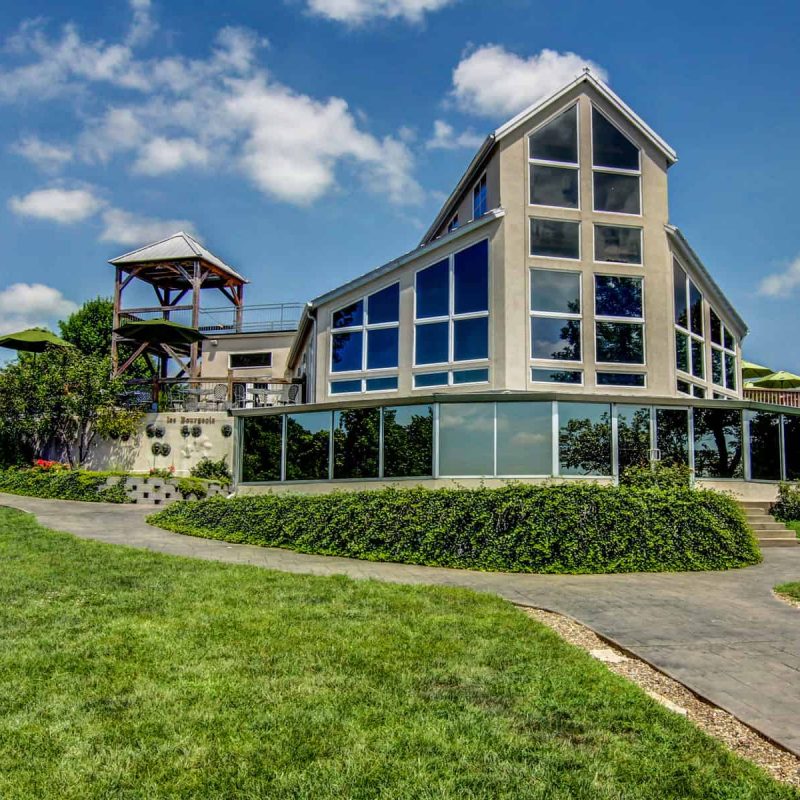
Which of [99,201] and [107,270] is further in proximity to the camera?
[107,270]

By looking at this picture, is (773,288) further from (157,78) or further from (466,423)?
(157,78)

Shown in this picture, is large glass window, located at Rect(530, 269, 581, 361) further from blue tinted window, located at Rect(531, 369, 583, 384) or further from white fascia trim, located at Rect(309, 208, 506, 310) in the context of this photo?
white fascia trim, located at Rect(309, 208, 506, 310)

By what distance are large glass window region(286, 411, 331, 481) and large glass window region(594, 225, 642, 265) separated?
7956mm

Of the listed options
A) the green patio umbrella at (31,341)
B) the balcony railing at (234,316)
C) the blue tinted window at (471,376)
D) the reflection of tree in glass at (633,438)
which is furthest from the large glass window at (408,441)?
the balcony railing at (234,316)

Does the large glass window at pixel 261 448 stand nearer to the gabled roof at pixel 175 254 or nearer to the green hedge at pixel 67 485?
the green hedge at pixel 67 485

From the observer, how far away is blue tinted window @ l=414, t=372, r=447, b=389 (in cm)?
1602

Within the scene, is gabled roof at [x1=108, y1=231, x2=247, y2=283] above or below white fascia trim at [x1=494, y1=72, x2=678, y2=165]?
above

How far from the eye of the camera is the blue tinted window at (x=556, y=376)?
15.5m

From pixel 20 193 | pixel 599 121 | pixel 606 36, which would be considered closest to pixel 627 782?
pixel 606 36

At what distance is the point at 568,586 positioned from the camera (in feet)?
28.3

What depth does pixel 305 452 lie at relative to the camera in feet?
50.4

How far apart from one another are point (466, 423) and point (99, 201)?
1332 cm

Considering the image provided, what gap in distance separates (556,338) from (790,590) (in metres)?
8.61

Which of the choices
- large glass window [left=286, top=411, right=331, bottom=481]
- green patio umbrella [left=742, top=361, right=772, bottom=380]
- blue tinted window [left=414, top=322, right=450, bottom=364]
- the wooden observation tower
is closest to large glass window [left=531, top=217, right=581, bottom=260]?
blue tinted window [left=414, top=322, right=450, bottom=364]
